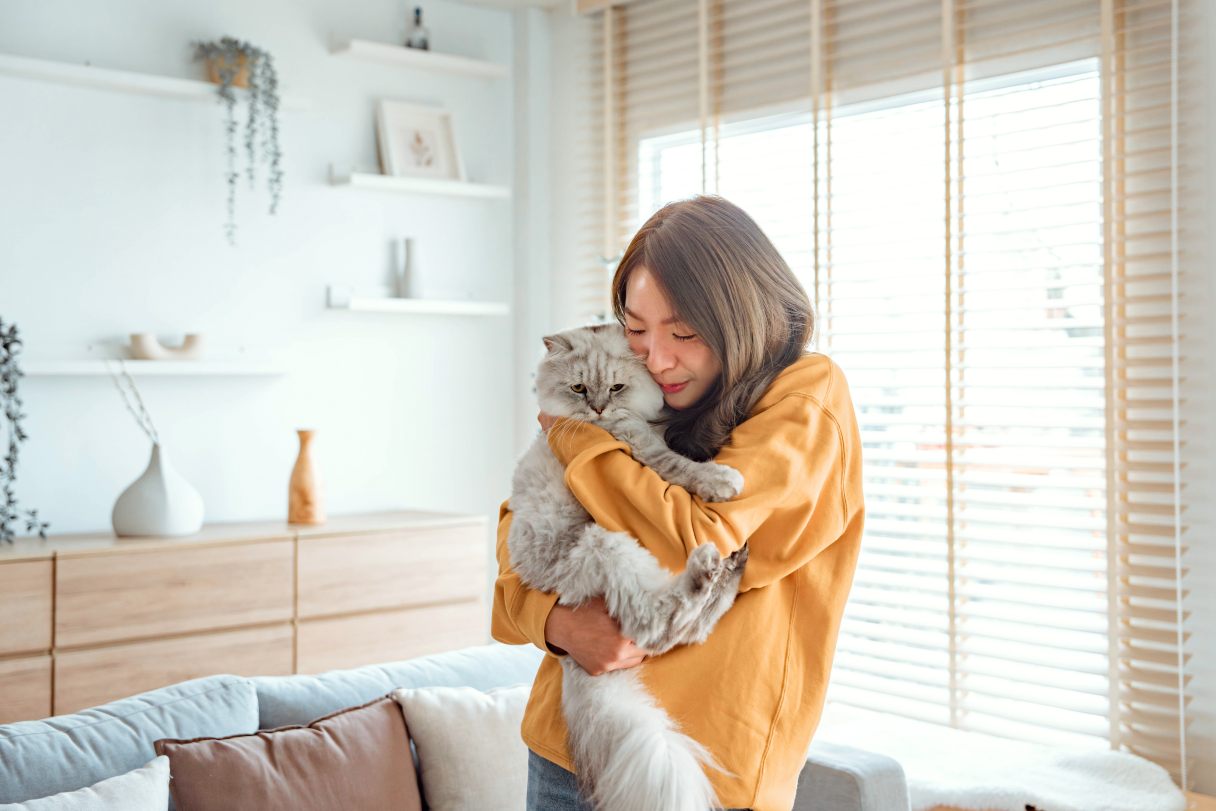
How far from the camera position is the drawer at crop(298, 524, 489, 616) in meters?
3.79

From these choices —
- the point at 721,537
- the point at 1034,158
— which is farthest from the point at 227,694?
the point at 1034,158

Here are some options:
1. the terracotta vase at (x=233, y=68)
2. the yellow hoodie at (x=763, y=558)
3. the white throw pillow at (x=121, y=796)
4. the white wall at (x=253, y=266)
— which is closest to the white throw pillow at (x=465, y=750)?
the white throw pillow at (x=121, y=796)

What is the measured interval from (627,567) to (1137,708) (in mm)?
2169

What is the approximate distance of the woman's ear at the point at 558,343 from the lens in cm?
177

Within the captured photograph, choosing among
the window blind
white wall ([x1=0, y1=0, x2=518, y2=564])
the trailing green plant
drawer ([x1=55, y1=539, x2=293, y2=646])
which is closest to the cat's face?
the window blind

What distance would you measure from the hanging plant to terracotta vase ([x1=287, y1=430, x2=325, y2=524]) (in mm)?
768

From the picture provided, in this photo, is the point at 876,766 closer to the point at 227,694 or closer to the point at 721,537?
the point at 721,537

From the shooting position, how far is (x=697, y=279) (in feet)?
4.92

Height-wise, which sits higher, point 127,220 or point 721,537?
point 127,220

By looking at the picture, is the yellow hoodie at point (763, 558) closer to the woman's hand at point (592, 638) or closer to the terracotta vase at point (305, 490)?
the woman's hand at point (592, 638)

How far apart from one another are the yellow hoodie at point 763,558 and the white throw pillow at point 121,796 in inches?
29.9

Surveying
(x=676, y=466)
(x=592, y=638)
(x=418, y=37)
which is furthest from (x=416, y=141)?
(x=592, y=638)

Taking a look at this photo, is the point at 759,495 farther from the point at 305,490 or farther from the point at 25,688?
the point at 305,490

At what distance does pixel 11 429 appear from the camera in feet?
11.8
